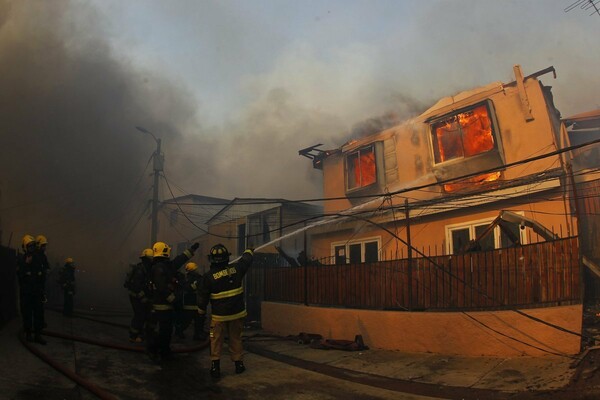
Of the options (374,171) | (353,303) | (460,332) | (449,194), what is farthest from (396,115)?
(460,332)

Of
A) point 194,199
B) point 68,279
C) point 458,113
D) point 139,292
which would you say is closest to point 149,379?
point 139,292

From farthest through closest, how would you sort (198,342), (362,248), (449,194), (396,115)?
(396,115)
(362,248)
(449,194)
(198,342)

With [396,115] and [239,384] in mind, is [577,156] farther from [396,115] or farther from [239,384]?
[239,384]

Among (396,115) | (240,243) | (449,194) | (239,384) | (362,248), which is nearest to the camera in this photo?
(239,384)

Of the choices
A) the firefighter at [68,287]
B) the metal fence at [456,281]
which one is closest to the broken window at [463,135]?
the metal fence at [456,281]

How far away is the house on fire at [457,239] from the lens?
19.6 ft

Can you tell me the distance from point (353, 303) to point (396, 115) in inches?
325

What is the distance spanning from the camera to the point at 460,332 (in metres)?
6.33

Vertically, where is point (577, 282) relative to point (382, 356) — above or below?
above

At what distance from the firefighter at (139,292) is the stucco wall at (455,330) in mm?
3191

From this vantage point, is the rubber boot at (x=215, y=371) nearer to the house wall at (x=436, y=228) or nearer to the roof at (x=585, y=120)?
the house wall at (x=436, y=228)

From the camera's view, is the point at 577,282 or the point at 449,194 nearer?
the point at 577,282

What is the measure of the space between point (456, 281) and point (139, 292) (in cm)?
497

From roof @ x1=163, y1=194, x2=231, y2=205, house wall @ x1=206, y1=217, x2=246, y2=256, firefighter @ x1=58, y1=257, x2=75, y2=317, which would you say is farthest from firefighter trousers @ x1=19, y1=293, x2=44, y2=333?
roof @ x1=163, y1=194, x2=231, y2=205
